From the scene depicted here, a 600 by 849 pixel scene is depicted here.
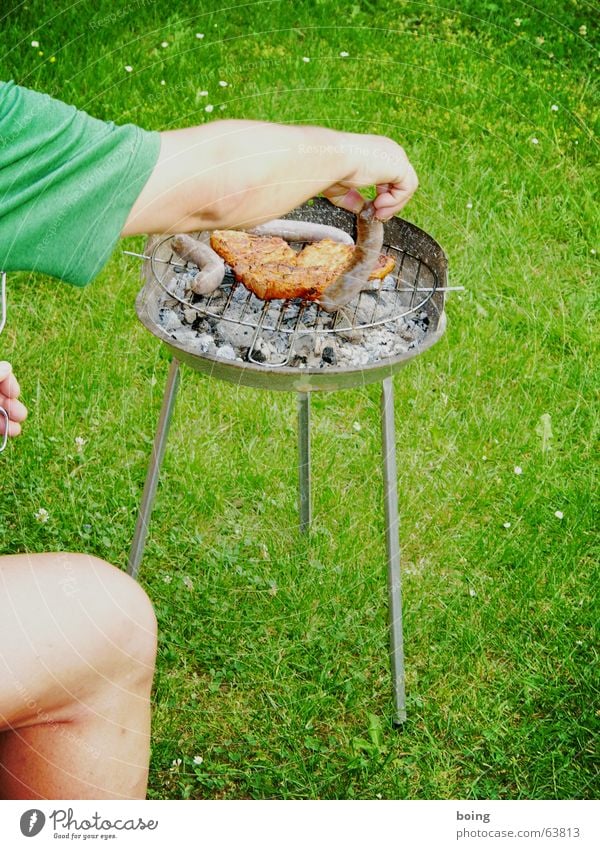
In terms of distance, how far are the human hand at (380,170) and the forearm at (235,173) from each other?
0.03 feet

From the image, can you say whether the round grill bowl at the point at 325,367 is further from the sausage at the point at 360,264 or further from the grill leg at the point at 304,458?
the grill leg at the point at 304,458

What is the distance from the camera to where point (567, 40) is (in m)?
4.14

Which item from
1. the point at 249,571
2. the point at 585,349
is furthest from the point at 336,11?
the point at 249,571

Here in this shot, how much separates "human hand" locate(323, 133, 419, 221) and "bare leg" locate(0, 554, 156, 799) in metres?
0.86

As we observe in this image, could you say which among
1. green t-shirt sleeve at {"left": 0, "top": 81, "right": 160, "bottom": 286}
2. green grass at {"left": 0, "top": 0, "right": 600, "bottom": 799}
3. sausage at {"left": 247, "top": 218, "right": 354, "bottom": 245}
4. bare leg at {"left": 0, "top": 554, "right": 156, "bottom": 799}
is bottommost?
green grass at {"left": 0, "top": 0, "right": 600, "bottom": 799}

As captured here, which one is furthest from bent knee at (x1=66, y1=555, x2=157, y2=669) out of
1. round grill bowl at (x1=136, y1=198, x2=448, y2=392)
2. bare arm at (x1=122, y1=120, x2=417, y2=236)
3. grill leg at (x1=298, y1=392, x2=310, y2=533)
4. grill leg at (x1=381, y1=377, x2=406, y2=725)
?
grill leg at (x1=298, y1=392, x2=310, y2=533)

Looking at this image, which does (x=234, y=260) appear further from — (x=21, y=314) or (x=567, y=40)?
(x=567, y=40)

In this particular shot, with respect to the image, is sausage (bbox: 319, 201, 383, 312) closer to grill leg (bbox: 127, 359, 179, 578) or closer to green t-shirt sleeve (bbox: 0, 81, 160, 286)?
grill leg (bbox: 127, 359, 179, 578)

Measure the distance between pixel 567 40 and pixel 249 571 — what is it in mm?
2948

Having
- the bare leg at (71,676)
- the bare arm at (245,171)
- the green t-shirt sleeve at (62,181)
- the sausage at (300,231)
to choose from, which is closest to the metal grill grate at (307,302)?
the sausage at (300,231)

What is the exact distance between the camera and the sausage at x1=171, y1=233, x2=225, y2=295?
6.93 ft

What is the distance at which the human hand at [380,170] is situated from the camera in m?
1.70

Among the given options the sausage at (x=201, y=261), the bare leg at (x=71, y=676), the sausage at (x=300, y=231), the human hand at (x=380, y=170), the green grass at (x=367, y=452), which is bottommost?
the green grass at (x=367, y=452)

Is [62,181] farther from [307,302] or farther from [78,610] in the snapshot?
[307,302]
